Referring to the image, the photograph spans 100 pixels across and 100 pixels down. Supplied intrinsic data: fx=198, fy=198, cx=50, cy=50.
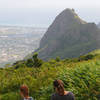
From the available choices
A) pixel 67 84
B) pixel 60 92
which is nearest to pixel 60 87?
pixel 60 92

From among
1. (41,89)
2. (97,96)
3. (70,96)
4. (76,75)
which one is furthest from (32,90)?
(70,96)

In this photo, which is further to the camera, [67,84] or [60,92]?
[67,84]

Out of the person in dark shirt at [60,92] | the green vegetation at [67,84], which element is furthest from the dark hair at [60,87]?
the green vegetation at [67,84]

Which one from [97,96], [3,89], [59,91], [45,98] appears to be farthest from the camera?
[3,89]

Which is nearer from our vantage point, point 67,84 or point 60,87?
point 60,87

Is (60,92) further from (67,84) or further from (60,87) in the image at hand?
(67,84)

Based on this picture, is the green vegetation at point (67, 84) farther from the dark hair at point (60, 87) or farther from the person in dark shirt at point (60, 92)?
the dark hair at point (60, 87)

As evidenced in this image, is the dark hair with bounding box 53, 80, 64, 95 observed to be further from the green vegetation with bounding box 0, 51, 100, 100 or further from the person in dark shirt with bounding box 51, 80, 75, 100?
the green vegetation with bounding box 0, 51, 100, 100

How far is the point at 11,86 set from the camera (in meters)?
14.4

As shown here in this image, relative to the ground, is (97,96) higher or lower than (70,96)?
lower

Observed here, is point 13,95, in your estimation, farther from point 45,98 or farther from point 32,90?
point 45,98

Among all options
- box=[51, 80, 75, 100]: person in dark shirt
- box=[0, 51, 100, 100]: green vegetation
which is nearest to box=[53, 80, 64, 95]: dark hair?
box=[51, 80, 75, 100]: person in dark shirt

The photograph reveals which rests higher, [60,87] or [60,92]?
[60,87]

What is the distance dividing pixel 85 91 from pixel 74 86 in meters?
0.68
